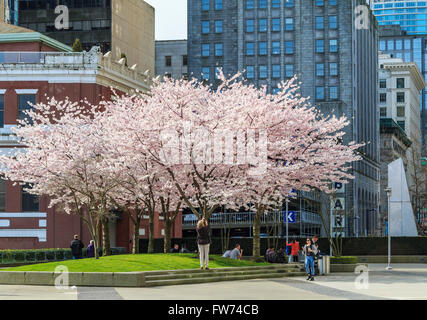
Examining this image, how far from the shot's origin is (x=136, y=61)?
9944cm

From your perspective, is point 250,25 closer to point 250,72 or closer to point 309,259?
point 250,72

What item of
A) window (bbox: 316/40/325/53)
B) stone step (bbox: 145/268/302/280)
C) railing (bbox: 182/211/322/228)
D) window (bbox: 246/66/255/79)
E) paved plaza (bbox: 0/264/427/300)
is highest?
window (bbox: 316/40/325/53)

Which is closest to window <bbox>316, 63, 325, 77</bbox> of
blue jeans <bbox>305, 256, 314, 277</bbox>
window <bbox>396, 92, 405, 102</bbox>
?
window <bbox>396, 92, 405, 102</bbox>

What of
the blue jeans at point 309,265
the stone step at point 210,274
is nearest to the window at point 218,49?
the stone step at point 210,274

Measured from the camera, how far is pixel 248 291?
2681 centimetres

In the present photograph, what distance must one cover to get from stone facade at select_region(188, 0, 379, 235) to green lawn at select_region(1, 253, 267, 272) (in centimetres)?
9686

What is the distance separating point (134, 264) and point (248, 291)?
671 centimetres

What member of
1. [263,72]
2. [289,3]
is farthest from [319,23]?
[263,72]

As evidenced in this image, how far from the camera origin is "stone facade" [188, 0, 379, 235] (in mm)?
132500

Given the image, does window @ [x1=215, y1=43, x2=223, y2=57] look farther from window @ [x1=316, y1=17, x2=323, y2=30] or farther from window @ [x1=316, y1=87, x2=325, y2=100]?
window @ [x1=316, y1=87, x2=325, y2=100]
